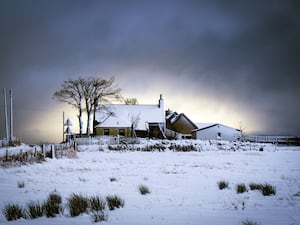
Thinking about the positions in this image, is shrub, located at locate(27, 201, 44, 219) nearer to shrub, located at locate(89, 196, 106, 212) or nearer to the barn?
shrub, located at locate(89, 196, 106, 212)

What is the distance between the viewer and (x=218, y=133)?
203ft

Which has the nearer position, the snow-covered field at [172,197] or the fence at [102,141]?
the snow-covered field at [172,197]

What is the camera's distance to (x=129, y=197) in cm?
801

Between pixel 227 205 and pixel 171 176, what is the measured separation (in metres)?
5.01

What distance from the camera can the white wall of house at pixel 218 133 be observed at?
6039 centimetres

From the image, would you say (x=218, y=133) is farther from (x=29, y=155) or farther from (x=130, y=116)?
(x=29, y=155)

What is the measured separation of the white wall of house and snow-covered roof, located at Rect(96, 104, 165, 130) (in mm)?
9554

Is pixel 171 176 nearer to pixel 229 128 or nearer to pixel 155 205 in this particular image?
pixel 155 205

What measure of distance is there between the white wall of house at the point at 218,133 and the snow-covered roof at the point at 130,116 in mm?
9554

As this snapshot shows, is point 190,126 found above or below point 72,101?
below

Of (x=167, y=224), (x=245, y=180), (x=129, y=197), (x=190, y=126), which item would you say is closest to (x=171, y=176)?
(x=245, y=180)

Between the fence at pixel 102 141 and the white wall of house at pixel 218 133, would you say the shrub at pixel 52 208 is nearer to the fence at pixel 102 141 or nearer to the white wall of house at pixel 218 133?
the fence at pixel 102 141

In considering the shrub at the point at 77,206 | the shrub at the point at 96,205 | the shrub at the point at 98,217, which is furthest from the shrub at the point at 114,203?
the shrub at the point at 98,217

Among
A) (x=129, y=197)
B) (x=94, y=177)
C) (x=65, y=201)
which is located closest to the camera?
(x=65, y=201)
